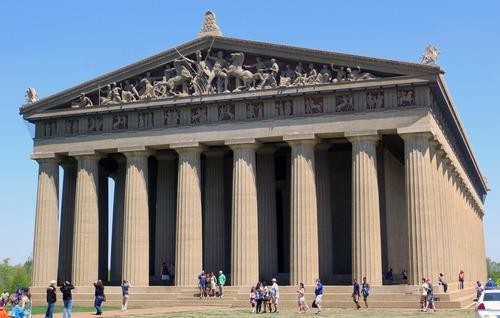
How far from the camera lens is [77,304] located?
169 ft

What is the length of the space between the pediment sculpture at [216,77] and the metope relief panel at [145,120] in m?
1.16

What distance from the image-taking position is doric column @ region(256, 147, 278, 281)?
52938 millimetres

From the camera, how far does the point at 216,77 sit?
171 feet

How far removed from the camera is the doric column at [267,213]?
52.9m

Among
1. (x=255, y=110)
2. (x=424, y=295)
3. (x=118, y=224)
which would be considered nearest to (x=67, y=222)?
(x=118, y=224)

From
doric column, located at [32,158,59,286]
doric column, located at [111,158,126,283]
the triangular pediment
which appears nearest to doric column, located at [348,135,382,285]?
the triangular pediment

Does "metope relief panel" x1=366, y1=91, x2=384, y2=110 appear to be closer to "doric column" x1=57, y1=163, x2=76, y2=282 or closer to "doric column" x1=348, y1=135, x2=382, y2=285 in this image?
"doric column" x1=348, y1=135, x2=382, y2=285

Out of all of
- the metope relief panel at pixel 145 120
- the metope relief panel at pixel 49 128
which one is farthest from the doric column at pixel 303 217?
the metope relief panel at pixel 49 128

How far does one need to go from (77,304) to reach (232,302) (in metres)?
12.1

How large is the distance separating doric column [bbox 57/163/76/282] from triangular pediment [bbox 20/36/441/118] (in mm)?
6006

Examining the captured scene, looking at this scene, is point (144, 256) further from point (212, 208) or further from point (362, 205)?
point (362, 205)

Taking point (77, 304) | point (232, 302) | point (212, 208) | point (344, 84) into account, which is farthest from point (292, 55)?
point (77, 304)

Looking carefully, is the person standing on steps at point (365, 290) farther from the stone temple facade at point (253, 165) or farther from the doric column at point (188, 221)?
the doric column at point (188, 221)

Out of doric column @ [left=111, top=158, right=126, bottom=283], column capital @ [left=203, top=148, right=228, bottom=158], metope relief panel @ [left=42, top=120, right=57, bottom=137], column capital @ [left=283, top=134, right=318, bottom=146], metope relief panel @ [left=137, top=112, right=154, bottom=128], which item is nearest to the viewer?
column capital @ [left=283, top=134, right=318, bottom=146]
